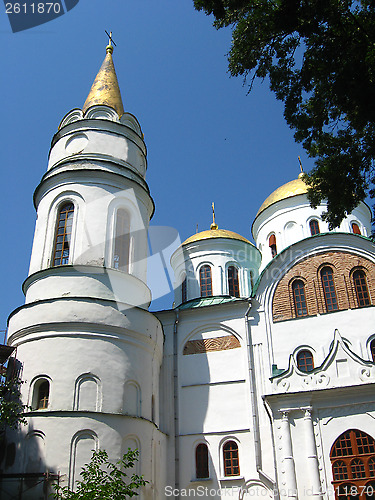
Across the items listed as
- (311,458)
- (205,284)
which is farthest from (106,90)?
(311,458)

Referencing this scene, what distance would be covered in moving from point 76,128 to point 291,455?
12.5 m

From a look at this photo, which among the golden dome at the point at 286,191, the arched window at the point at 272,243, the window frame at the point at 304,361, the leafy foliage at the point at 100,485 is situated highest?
the golden dome at the point at 286,191

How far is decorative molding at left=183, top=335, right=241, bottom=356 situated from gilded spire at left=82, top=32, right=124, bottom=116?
342 inches

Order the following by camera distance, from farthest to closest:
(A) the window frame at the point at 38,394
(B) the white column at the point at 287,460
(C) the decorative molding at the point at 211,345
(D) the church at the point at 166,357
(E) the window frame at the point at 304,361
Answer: (C) the decorative molding at the point at 211,345, (E) the window frame at the point at 304,361, (B) the white column at the point at 287,460, (D) the church at the point at 166,357, (A) the window frame at the point at 38,394

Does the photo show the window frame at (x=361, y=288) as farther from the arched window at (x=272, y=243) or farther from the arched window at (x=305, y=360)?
the arched window at (x=272, y=243)

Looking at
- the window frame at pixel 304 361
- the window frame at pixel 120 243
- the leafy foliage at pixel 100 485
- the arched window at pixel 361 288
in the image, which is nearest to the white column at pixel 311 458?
the window frame at pixel 304 361

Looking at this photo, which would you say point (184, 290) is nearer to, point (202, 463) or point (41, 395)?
point (202, 463)

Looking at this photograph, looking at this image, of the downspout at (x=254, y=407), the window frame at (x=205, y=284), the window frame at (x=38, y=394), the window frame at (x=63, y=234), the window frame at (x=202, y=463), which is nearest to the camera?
the window frame at (x=38, y=394)

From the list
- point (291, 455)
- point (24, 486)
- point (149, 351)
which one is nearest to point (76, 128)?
point (149, 351)

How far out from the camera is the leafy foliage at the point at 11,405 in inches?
438

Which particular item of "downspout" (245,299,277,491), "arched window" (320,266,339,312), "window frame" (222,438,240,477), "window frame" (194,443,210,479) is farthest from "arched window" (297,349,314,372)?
"window frame" (194,443,210,479)

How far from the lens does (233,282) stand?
1969 cm

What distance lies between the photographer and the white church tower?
11828mm

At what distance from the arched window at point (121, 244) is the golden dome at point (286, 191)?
7.96 metres
